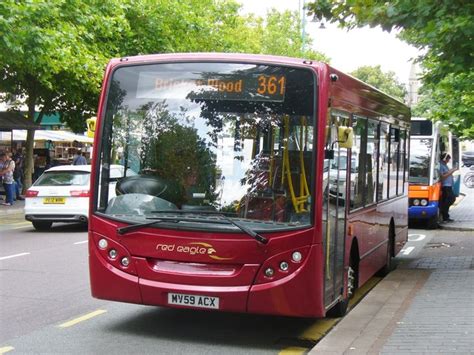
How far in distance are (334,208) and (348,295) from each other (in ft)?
5.04

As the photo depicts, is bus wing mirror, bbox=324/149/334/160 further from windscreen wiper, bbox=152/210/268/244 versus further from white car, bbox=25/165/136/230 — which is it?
white car, bbox=25/165/136/230

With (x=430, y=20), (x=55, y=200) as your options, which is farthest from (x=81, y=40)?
(x=430, y=20)

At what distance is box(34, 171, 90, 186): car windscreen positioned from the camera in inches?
Answer: 656

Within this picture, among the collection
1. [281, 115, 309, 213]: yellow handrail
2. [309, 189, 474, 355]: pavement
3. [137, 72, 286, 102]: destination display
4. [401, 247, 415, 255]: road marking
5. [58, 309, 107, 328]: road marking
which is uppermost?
[137, 72, 286, 102]: destination display

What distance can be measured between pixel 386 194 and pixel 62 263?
5.23 metres

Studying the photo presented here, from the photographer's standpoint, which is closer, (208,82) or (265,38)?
(208,82)

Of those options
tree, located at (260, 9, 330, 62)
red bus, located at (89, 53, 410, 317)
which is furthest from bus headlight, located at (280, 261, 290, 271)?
tree, located at (260, 9, 330, 62)

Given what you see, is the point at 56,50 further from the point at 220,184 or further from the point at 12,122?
the point at 220,184

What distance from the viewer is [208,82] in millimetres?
6578

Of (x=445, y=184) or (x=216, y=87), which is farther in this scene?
(x=445, y=184)

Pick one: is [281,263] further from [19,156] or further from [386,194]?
[19,156]

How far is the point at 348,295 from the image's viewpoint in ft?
26.3

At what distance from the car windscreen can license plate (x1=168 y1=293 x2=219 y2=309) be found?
1069cm

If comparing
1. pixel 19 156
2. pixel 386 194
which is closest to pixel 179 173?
pixel 386 194
